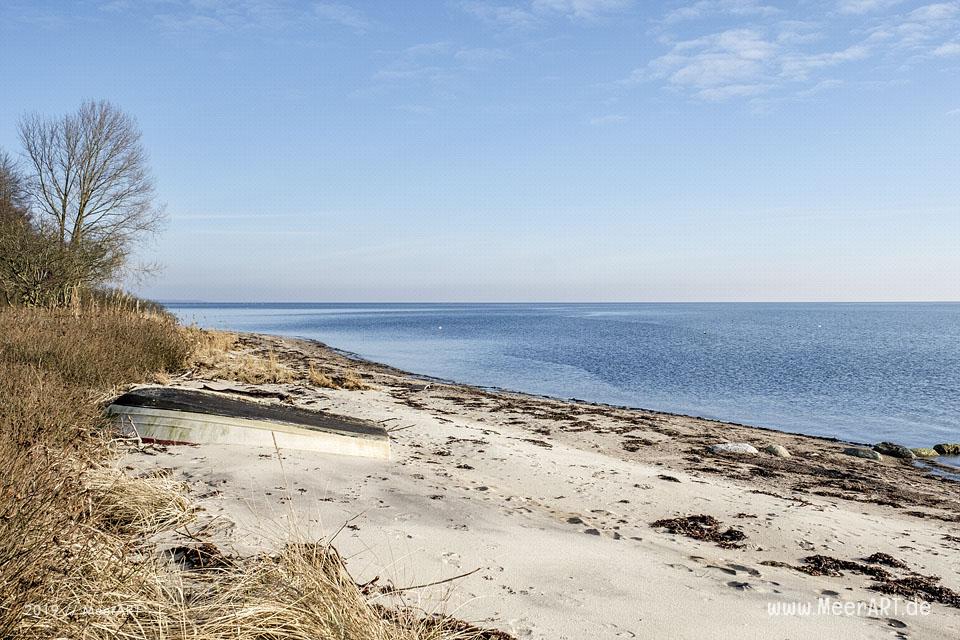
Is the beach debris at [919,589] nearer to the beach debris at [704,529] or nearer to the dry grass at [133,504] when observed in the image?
the beach debris at [704,529]

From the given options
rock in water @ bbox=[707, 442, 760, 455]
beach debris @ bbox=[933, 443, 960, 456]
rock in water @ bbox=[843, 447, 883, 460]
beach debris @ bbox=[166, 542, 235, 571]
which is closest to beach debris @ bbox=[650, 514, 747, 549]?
beach debris @ bbox=[166, 542, 235, 571]

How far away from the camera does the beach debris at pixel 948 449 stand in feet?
44.0

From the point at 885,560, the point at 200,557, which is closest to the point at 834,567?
the point at 885,560

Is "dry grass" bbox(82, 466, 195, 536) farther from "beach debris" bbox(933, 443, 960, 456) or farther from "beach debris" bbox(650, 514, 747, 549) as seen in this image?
"beach debris" bbox(933, 443, 960, 456)

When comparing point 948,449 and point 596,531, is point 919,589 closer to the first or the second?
point 596,531

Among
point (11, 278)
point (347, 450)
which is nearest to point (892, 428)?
point (347, 450)

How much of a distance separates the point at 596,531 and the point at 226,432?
4.35 metres

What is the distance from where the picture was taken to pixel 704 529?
633 centimetres

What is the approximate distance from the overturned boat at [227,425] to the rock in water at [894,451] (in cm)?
1110

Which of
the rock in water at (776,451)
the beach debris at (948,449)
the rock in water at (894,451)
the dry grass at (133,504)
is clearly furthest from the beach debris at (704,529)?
the beach debris at (948,449)

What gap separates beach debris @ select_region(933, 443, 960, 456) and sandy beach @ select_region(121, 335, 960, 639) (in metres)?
2.99

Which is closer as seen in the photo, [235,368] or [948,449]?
[948,449]

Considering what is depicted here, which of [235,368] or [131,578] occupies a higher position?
[131,578]

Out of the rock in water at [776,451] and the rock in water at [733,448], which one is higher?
the rock in water at [733,448]
